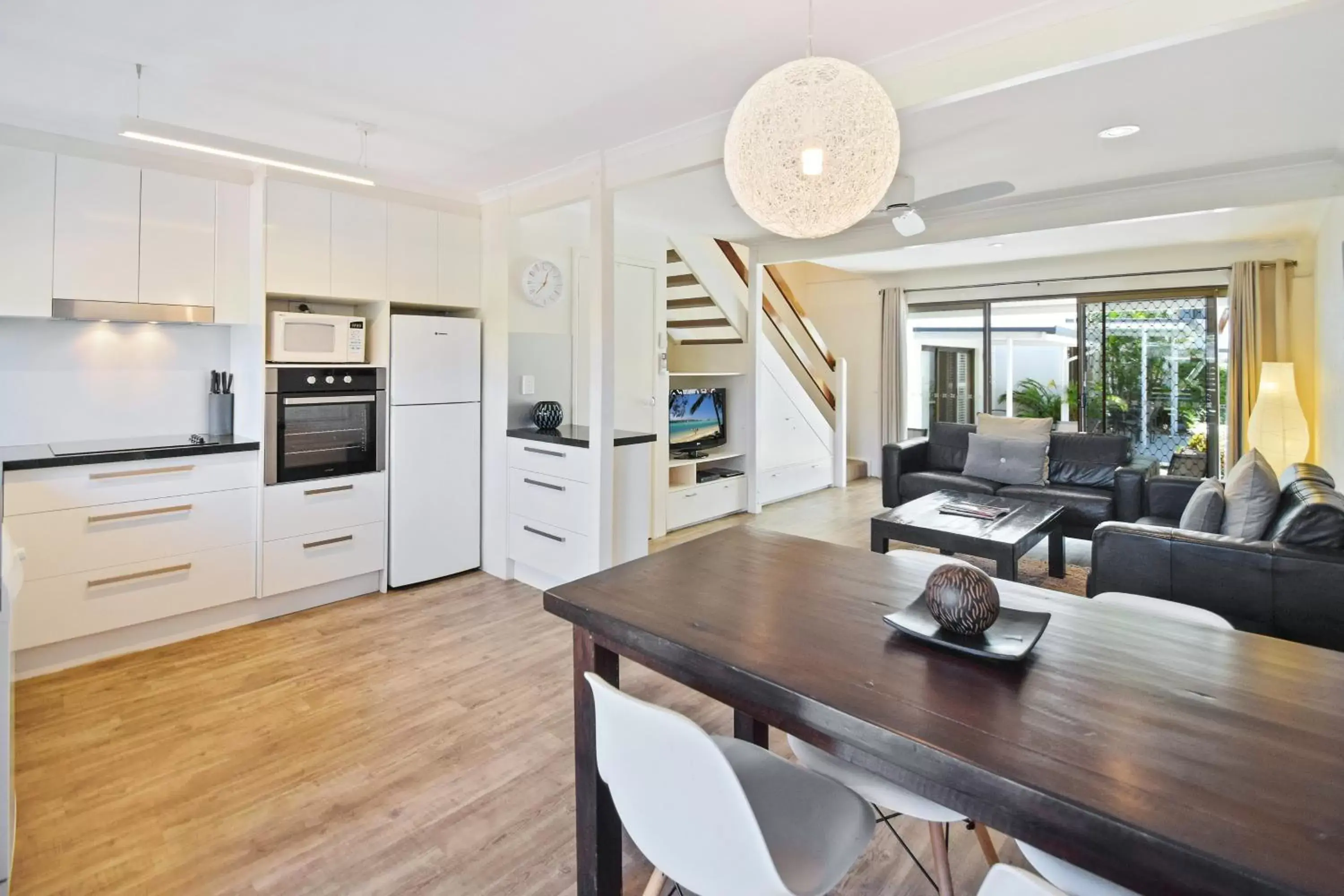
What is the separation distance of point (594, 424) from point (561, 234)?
1.58 metres

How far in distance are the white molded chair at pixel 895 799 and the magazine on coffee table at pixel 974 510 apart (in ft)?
9.52

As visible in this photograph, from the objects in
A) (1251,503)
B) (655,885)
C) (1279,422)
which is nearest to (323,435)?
(655,885)

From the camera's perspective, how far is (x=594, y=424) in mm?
3676

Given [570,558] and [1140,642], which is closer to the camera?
[1140,642]

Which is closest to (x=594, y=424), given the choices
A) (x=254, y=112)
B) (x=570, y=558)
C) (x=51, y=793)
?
(x=570, y=558)

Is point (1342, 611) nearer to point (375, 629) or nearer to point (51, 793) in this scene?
point (375, 629)

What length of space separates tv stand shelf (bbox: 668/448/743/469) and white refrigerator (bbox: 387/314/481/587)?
5.98 ft

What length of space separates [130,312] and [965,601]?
12.4ft

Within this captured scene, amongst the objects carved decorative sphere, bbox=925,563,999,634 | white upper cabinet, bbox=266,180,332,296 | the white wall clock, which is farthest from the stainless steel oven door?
carved decorative sphere, bbox=925,563,999,634

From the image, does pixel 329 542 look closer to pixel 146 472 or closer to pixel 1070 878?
pixel 146 472

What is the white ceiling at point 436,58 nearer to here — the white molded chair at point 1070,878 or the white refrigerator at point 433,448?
the white refrigerator at point 433,448

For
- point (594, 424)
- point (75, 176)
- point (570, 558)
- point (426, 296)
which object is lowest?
point (570, 558)

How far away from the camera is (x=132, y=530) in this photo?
10.2ft

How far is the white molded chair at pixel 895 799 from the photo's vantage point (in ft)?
4.50
